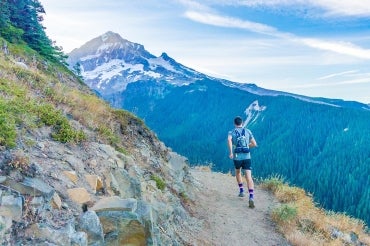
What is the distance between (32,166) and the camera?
7.08 meters

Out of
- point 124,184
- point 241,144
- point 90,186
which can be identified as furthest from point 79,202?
point 241,144

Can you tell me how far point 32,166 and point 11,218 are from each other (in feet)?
4.78

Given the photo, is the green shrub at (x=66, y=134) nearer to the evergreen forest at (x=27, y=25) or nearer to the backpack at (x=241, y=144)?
the backpack at (x=241, y=144)

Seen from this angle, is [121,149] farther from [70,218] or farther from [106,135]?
[70,218]

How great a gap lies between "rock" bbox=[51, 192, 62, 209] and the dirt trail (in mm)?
4959

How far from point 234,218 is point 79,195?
6747mm

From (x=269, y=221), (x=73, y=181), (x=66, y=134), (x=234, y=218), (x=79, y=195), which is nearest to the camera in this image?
(x=79, y=195)

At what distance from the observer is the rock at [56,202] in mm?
6705

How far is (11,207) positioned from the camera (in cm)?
588

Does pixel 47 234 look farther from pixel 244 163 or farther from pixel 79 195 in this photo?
pixel 244 163

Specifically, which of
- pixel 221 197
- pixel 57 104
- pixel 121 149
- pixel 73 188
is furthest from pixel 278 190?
pixel 73 188

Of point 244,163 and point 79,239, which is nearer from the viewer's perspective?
point 79,239

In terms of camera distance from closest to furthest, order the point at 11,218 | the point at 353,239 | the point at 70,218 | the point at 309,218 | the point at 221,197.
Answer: the point at 11,218 → the point at 70,218 → the point at 309,218 → the point at 353,239 → the point at 221,197

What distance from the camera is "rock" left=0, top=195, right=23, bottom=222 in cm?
578
